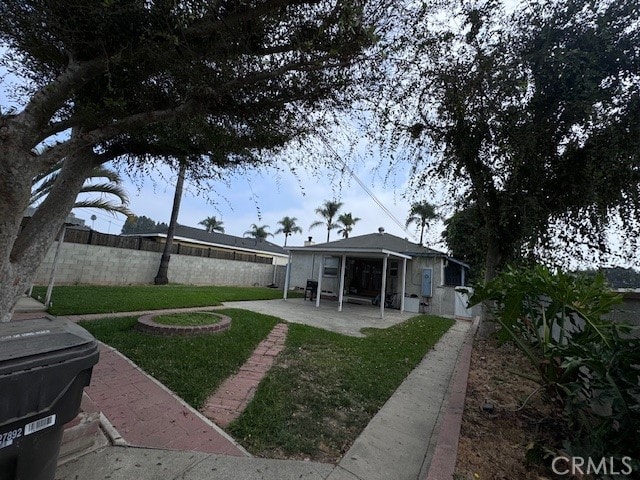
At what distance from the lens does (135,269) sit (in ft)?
45.9

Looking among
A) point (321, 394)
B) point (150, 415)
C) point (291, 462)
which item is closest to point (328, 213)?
point (321, 394)

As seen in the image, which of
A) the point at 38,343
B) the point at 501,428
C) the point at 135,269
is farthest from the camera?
the point at 135,269

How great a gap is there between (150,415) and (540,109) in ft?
26.1

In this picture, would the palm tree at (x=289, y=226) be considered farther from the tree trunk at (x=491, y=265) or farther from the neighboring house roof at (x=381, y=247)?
the tree trunk at (x=491, y=265)

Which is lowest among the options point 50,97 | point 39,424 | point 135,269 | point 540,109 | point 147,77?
point 39,424

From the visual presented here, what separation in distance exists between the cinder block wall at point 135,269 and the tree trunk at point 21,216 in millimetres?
7165

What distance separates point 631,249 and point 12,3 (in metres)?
10.1

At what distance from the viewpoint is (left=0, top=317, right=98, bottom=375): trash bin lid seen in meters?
1.36

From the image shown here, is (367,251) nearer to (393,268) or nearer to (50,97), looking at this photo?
(393,268)

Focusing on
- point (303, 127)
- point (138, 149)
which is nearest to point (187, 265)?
point (138, 149)

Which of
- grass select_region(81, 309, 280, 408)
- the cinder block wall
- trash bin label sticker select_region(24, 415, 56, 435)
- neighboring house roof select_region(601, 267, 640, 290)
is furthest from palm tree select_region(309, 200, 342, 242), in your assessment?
trash bin label sticker select_region(24, 415, 56, 435)

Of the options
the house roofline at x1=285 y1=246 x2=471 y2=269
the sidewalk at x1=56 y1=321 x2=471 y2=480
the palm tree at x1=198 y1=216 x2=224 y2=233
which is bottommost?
the sidewalk at x1=56 y1=321 x2=471 y2=480

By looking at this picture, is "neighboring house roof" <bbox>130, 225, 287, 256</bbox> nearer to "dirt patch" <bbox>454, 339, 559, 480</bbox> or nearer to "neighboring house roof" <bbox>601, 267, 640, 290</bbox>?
"dirt patch" <bbox>454, 339, 559, 480</bbox>

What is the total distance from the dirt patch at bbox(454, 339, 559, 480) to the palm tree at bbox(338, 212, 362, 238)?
1045 inches
